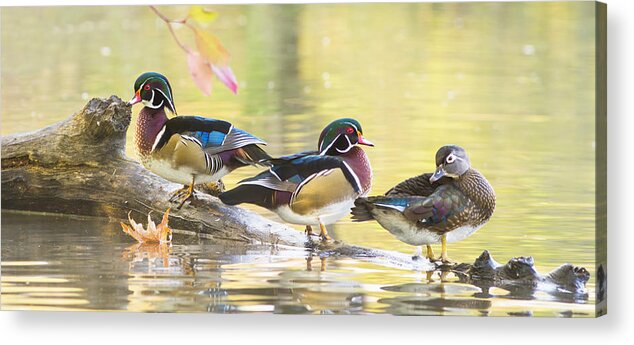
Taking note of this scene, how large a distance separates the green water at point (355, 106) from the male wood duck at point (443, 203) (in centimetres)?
4

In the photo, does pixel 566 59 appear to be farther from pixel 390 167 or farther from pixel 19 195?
pixel 19 195

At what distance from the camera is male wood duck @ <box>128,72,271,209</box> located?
4.82 m

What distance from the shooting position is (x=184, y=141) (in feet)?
15.9

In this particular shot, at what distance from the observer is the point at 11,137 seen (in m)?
4.96

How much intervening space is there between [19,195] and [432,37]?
62.1 inches

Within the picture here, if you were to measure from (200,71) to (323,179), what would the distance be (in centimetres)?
56

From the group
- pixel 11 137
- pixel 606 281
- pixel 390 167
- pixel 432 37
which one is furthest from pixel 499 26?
pixel 11 137

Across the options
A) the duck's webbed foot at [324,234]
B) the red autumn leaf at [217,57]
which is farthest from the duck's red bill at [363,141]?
the red autumn leaf at [217,57]

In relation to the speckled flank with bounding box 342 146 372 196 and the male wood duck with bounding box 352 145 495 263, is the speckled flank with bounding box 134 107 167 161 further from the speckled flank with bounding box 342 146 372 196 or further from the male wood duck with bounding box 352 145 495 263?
the male wood duck with bounding box 352 145 495 263

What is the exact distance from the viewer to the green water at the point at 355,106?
4.58 m

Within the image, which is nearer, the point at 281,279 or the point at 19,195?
the point at 281,279

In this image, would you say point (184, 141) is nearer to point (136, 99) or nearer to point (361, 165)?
point (136, 99)

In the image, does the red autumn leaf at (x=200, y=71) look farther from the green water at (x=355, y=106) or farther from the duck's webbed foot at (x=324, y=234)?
the duck's webbed foot at (x=324, y=234)

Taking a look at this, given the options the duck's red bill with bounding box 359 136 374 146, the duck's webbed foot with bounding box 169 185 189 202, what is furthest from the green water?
the duck's webbed foot with bounding box 169 185 189 202
